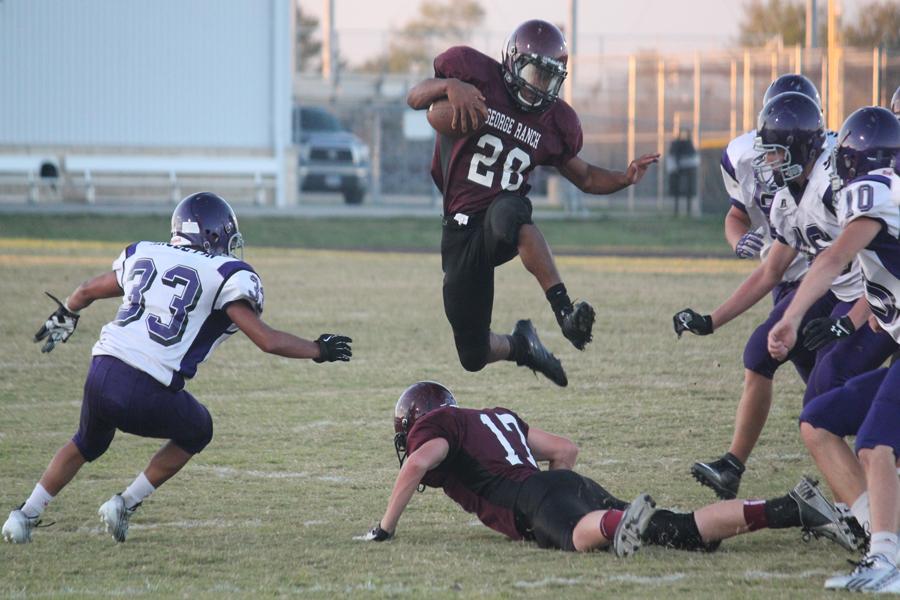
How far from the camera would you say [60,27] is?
2673 cm

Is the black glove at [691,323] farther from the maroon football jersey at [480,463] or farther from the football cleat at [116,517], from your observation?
the football cleat at [116,517]

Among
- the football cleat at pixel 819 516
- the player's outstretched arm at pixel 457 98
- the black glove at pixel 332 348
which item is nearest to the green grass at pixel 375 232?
the player's outstretched arm at pixel 457 98

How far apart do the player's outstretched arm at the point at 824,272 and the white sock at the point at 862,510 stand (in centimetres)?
62

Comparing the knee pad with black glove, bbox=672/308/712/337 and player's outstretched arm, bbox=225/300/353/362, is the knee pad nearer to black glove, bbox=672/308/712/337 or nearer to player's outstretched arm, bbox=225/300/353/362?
black glove, bbox=672/308/712/337

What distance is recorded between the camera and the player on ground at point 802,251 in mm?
5039

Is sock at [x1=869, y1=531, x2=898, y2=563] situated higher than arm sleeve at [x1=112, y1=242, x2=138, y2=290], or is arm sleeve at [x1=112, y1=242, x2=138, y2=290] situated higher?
arm sleeve at [x1=112, y1=242, x2=138, y2=290]

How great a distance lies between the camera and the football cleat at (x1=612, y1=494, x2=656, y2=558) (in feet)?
14.4

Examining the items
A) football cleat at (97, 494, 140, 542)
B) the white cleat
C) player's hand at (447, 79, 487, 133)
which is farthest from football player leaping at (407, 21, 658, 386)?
the white cleat

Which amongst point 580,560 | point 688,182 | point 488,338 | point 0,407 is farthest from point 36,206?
point 580,560

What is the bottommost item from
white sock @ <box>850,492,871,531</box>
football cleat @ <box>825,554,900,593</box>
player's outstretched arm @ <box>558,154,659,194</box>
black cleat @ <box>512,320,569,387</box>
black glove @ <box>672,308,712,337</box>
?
football cleat @ <box>825,554,900,593</box>

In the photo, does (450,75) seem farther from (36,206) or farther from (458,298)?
(36,206)

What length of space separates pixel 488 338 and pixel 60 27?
22.7 metres

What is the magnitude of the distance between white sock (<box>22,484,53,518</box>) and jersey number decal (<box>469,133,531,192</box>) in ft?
7.67

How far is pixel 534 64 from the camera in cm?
578
